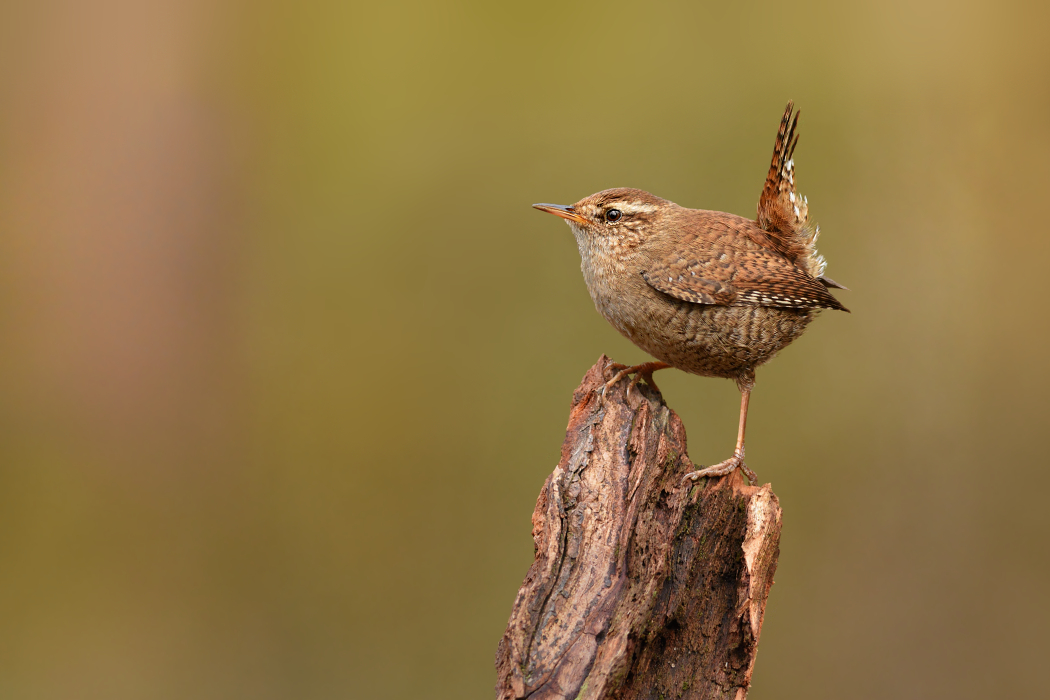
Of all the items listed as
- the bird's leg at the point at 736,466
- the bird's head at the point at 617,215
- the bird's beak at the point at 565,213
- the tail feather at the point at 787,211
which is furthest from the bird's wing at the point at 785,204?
the bird's beak at the point at 565,213

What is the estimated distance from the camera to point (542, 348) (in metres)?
4.71

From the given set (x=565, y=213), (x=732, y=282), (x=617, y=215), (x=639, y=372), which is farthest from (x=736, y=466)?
(x=565, y=213)

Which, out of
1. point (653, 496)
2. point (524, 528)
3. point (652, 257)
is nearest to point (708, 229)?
point (652, 257)

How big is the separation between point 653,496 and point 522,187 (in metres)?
2.65

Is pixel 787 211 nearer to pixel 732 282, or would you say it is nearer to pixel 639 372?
pixel 732 282

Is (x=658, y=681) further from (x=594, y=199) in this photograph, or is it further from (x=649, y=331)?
(x=594, y=199)

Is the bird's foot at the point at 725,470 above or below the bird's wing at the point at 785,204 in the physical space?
below

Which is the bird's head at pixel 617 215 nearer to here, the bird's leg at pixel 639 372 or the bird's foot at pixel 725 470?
the bird's leg at pixel 639 372

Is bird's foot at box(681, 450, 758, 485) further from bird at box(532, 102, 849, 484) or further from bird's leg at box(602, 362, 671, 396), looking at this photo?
bird's leg at box(602, 362, 671, 396)

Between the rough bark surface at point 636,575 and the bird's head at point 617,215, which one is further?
the bird's head at point 617,215

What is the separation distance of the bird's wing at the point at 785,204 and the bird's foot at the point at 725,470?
41.5 inches

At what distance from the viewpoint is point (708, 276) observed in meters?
3.11

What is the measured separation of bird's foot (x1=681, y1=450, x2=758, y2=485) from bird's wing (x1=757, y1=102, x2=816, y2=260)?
41.5 inches

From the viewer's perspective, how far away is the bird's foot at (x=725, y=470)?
279 centimetres
